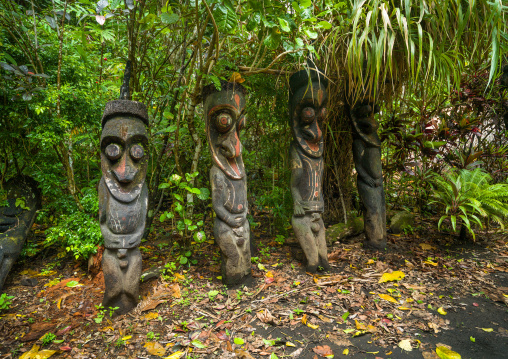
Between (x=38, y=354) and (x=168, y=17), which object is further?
(x=168, y=17)

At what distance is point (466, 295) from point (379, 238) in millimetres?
1032

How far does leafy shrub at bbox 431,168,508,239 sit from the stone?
439cm

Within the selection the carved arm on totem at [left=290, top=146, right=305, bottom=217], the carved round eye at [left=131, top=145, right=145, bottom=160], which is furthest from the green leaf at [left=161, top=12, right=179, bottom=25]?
the carved arm on totem at [left=290, top=146, right=305, bottom=217]

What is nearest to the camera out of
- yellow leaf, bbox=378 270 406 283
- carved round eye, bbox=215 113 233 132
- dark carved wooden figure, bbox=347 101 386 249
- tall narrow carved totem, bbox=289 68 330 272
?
carved round eye, bbox=215 113 233 132

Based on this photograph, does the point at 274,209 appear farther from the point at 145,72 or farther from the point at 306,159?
the point at 145,72

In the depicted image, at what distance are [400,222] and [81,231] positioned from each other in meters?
3.86

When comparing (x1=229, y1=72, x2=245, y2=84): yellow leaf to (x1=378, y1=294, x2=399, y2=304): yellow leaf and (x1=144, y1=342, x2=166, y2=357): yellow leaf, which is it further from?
(x1=378, y1=294, x2=399, y2=304): yellow leaf

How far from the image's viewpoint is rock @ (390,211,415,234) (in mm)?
4066

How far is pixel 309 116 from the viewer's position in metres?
3.03

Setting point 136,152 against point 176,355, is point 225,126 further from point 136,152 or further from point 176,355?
point 176,355

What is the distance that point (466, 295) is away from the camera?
266 centimetres

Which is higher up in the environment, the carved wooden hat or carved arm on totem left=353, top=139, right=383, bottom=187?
the carved wooden hat

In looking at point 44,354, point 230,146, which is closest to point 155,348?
point 44,354

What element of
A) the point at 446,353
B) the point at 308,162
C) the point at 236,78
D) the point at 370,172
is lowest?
the point at 446,353
